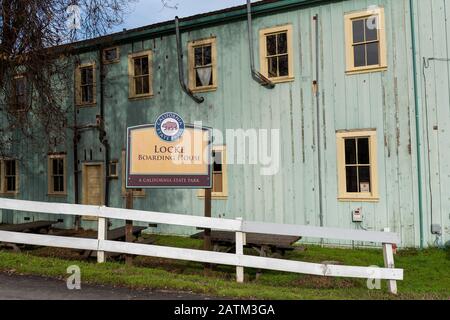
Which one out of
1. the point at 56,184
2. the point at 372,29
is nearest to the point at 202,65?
the point at 372,29

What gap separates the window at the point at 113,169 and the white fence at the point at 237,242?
23.0ft

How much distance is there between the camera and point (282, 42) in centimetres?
1355

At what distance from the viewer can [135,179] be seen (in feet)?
29.9

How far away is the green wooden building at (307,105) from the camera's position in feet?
38.3

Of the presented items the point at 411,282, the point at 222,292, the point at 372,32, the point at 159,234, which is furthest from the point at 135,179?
the point at 372,32

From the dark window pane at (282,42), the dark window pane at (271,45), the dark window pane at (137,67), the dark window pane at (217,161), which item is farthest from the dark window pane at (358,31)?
the dark window pane at (137,67)

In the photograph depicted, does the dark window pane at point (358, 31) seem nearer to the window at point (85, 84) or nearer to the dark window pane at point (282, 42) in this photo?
the dark window pane at point (282, 42)

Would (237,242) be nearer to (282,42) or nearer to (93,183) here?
(282,42)

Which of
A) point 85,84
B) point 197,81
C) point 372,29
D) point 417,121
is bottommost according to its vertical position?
point 417,121

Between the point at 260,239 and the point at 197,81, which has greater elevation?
the point at 197,81

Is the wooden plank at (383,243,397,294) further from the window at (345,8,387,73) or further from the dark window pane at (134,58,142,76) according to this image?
the dark window pane at (134,58,142,76)

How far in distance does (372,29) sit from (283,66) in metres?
2.59

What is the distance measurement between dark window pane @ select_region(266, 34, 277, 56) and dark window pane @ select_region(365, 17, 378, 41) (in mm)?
2587

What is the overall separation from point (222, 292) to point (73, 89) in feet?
41.3
